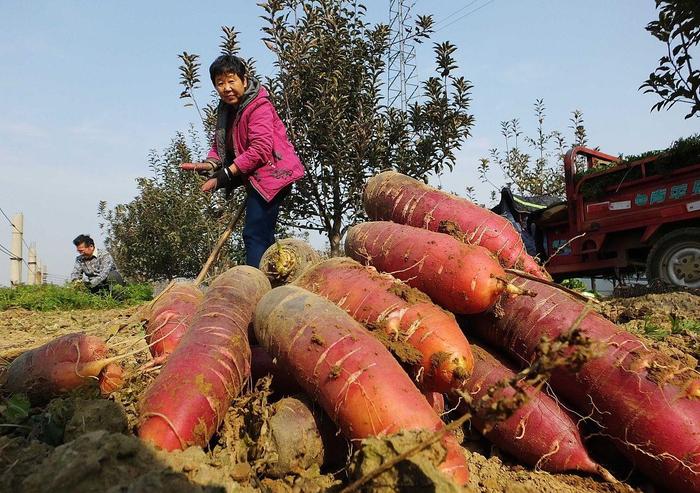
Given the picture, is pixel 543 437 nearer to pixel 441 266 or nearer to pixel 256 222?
pixel 441 266

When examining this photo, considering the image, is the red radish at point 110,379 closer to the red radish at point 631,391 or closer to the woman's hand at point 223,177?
the woman's hand at point 223,177

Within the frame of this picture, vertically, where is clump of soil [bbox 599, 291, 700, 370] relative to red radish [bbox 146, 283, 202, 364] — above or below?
below

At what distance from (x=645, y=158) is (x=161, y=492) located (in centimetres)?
891

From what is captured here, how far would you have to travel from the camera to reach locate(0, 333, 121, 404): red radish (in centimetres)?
282

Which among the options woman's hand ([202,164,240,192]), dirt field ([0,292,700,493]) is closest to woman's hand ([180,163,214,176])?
woman's hand ([202,164,240,192])

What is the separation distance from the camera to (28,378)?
2859 millimetres

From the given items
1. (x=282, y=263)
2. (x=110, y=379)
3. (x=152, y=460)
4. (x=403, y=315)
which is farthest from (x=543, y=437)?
(x=110, y=379)

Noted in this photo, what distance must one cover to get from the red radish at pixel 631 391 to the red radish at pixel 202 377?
158 centimetres

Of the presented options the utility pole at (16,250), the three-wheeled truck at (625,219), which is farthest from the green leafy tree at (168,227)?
the three-wheeled truck at (625,219)

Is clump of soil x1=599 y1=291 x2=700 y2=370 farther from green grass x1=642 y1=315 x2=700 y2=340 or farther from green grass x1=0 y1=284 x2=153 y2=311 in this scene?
green grass x1=0 y1=284 x2=153 y2=311

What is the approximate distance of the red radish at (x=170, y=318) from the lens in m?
3.27

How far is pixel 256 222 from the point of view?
4684 mm

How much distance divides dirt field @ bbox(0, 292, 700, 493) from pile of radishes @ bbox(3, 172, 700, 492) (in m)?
0.11

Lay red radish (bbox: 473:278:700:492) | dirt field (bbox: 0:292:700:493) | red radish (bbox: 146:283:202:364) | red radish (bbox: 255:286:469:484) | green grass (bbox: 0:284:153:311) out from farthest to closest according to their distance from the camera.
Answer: green grass (bbox: 0:284:153:311) → red radish (bbox: 146:283:202:364) → red radish (bbox: 473:278:700:492) → red radish (bbox: 255:286:469:484) → dirt field (bbox: 0:292:700:493)
